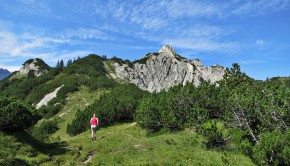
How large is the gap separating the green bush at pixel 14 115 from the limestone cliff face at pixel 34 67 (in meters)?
151

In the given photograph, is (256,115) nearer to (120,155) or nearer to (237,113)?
(237,113)

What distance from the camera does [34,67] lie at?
176 metres

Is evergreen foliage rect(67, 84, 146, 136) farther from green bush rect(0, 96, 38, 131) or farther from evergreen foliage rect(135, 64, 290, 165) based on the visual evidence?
green bush rect(0, 96, 38, 131)

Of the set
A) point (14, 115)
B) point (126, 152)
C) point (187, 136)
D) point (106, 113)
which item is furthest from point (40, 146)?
point (106, 113)

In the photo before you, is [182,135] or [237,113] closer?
[237,113]

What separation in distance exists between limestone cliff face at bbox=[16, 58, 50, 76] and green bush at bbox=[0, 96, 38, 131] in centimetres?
15059

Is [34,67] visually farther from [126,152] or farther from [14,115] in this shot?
[126,152]

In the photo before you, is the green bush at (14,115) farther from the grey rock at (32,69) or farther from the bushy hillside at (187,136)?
the grey rock at (32,69)

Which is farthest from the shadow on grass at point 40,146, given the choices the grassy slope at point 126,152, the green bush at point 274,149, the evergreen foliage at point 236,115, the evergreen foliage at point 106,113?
the evergreen foliage at point 106,113

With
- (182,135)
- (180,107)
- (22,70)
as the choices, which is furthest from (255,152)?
(22,70)

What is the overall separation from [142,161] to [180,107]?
13638mm

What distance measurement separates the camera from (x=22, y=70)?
17675 centimetres

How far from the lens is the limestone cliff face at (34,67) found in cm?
17098

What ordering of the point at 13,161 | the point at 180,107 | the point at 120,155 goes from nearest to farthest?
the point at 13,161 → the point at 120,155 → the point at 180,107
